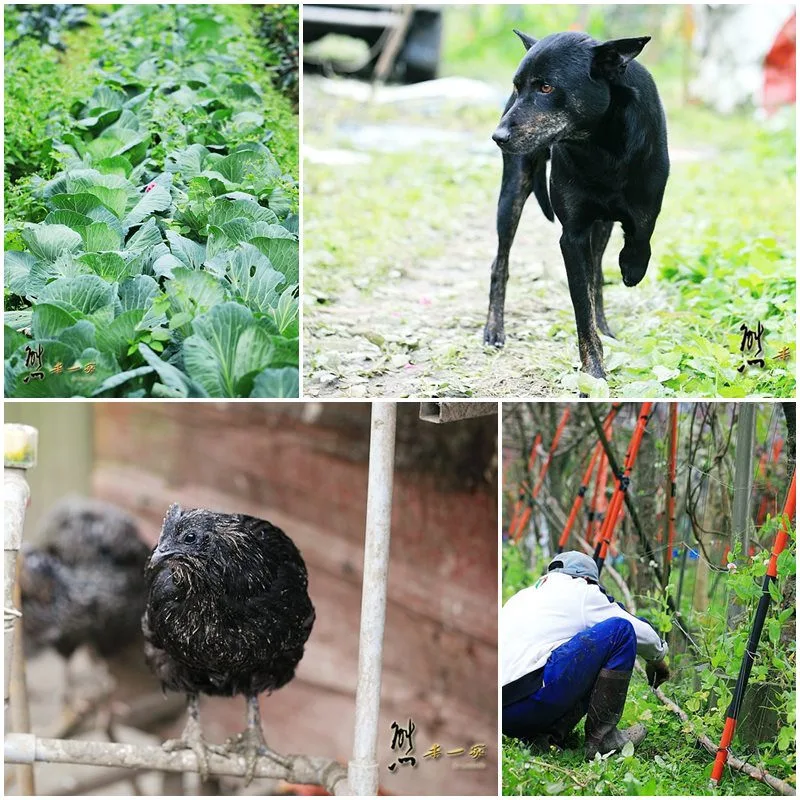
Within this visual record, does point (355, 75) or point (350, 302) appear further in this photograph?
point (355, 75)

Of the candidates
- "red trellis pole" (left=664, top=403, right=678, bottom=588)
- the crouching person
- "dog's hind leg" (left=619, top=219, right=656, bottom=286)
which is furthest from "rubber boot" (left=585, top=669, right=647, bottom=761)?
"dog's hind leg" (left=619, top=219, right=656, bottom=286)

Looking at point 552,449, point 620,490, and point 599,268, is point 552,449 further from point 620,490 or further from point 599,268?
point 599,268

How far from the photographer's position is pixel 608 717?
2830mm

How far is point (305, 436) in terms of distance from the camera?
4.47 m

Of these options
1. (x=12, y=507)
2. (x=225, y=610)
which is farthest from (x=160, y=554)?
(x=12, y=507)

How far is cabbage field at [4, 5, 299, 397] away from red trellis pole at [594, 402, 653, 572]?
1049 mm

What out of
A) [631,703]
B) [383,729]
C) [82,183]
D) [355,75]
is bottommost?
[383,729]

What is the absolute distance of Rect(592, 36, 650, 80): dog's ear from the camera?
2.56m

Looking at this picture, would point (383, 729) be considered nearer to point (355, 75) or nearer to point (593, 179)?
point (593, 179)

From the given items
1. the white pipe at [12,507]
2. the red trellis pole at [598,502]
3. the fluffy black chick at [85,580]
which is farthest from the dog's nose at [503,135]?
the fluffy black chick at [85,580]

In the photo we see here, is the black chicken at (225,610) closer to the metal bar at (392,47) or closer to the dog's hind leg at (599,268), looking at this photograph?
the dog's hind leg at (599,268)

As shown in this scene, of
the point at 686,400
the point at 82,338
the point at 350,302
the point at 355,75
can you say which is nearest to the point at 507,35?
the point at 355,75

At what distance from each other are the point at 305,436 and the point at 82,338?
6.21 feet

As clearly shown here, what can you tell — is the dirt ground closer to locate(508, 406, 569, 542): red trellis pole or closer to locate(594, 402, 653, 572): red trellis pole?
locate(594, 402, 653, 572): red trellis pole
